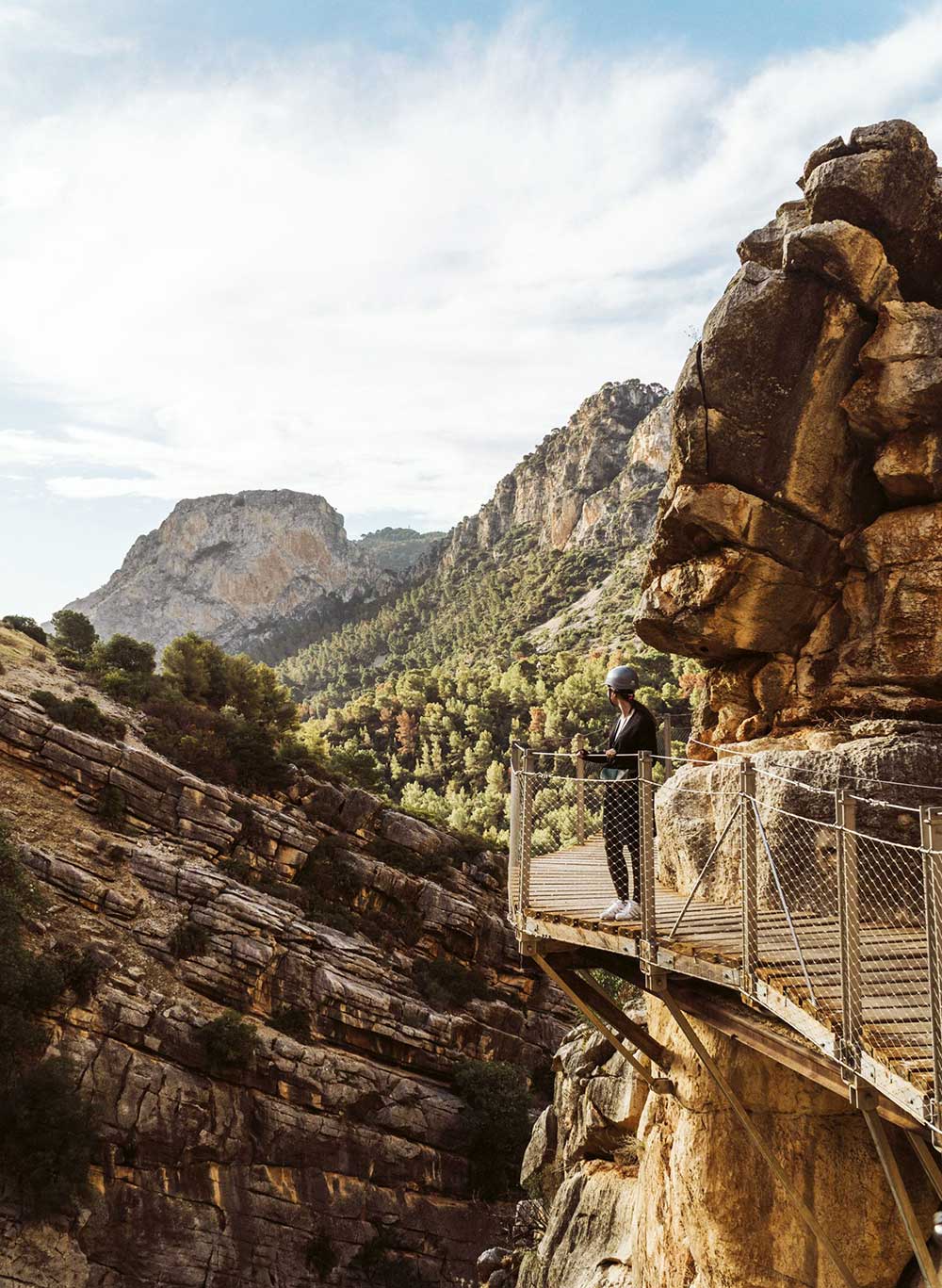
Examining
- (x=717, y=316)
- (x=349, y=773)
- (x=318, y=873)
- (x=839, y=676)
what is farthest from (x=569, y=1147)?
(x=349, y=773)

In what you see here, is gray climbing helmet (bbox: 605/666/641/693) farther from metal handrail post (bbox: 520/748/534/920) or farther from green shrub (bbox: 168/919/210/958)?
green shrub (bbox: 168/919/210/958)

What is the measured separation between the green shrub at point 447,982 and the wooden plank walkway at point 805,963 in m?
23.9

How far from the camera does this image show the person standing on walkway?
712cm

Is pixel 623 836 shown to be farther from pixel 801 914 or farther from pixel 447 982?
pixel 447 982

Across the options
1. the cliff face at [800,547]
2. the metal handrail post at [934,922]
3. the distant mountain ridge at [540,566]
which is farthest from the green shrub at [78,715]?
the distant mountain ridge at [540,566]

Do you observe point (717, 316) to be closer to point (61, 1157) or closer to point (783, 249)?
point (783, 249)

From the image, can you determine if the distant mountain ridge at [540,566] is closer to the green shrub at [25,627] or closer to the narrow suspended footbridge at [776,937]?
the green shrub at [25,627]

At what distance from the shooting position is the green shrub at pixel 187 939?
83.5ft

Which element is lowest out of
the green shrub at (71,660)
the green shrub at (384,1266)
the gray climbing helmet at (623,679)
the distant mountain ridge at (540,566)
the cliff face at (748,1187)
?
the green shrub at (384,1266)

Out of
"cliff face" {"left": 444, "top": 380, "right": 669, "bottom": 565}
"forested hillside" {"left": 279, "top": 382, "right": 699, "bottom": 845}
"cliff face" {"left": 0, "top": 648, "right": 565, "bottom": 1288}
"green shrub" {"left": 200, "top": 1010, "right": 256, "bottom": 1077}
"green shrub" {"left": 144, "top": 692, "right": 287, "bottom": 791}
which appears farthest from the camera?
"cliff face" {"left": 444, "top": 380, "right": 669, "bottom": 565}

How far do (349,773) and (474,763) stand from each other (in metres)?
19.5

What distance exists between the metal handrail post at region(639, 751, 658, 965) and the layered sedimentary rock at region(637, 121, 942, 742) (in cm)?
Answer: 393

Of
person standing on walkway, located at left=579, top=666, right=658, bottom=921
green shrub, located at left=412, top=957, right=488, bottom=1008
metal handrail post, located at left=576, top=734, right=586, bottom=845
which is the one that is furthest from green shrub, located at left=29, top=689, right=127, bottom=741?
person standing on walkway, located at left=579, top=666, right=658, bottom=921

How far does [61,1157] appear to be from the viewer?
63.7ft
